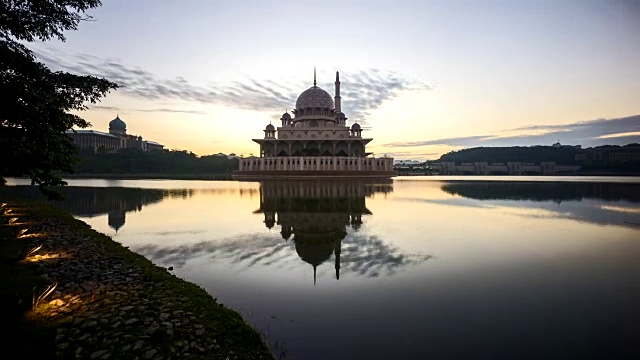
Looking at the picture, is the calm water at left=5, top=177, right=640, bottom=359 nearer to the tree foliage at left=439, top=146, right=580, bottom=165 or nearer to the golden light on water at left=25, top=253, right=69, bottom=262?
the golden light on water at left=25, top=253, right=69, bottom=262

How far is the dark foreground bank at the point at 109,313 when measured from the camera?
476cm

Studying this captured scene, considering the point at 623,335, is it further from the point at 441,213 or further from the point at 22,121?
the point at 441,213

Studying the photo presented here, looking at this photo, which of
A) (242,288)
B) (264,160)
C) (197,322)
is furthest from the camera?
(264,160)

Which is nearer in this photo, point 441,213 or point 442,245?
point 442,245

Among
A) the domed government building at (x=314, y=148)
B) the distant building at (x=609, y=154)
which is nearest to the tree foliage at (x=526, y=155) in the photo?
the distant building at (x=609, y=154)

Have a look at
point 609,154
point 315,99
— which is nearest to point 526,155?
point 609,154

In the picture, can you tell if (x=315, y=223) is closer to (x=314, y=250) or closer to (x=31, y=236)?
(x=314, y=250)

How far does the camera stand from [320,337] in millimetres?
5574

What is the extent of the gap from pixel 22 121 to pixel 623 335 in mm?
11639

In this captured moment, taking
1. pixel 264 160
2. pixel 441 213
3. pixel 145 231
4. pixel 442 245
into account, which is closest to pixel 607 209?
pixel 441 213

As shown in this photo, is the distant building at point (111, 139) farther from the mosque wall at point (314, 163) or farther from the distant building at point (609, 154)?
the distant building at point (609, 154)

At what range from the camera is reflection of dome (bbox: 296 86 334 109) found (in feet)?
256

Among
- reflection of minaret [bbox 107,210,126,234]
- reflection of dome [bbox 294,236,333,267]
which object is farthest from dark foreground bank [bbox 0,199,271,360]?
reflection of minaret [bbox 107,210,126,234]

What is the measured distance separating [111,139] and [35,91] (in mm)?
130837
